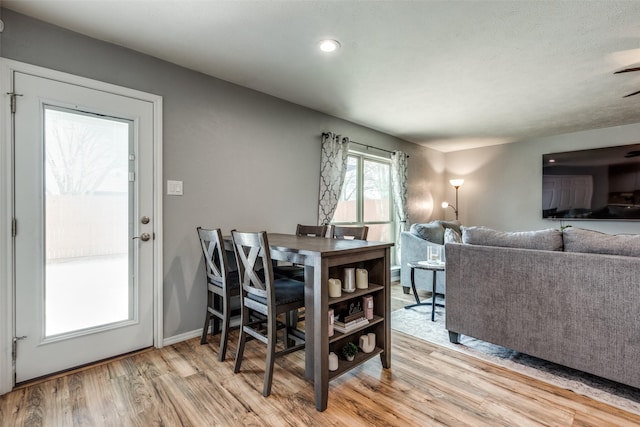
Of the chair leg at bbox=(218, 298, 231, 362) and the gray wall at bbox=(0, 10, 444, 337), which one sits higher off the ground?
the gray wall at bbox=(0, 10, 444, 337)

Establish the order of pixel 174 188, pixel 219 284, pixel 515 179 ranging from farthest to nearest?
pixel 515 179, pixel 174 188, pixel 219 284

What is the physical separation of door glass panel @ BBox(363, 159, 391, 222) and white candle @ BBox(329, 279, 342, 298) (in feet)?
9.16

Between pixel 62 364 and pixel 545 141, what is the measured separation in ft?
20.8

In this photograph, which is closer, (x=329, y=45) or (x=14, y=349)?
(x=14, y=349)

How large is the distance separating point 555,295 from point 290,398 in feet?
5.73

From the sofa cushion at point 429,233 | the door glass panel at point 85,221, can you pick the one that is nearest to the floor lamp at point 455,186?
the sofa cushion at point 429,233

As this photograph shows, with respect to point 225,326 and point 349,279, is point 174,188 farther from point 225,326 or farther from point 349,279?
point 349,279

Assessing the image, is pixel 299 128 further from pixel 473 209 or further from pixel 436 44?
pixel 473 209

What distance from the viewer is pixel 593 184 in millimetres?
4453

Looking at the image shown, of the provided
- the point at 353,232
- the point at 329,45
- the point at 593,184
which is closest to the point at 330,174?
the point at 353,232

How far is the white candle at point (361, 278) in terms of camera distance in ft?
6.53

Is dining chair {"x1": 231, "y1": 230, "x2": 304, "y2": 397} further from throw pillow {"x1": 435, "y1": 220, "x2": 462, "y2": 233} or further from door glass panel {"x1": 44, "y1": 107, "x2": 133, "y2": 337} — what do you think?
throw pillow {"x1": 435, "y1": 220, "x2": 462, "y2": 233}

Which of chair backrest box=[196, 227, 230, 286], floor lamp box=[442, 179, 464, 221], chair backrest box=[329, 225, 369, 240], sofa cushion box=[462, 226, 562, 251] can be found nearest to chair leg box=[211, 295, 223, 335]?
chair backrest box=[196, 227, 230, 286]

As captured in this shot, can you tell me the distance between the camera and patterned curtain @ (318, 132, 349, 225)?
12.2 feet
